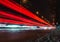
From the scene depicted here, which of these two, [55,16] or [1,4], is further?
[55,16]

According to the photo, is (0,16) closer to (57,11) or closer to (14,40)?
(14,40)

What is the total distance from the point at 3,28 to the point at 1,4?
17.7 inches

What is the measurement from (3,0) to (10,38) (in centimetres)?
91

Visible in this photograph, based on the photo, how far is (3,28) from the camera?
123 inches

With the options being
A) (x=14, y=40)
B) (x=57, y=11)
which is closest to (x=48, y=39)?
(x=14, y=40)

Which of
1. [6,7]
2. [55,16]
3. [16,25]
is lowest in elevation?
[16,25]

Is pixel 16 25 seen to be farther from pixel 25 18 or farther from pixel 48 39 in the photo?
pixel 48 39

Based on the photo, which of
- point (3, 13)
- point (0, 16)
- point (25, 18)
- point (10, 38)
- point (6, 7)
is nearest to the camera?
point (0, 16)

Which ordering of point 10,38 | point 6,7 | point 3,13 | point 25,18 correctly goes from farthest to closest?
point 25,18 → point 10,38 → point 6,7 → point 3,13

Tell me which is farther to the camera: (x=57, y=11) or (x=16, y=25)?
(x=57, y=11)

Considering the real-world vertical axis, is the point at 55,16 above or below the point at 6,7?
above

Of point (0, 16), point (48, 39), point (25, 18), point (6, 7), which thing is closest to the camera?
point (0, 16)

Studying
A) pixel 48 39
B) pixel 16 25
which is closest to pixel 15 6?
pixel 16 25

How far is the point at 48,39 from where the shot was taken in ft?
21.0
